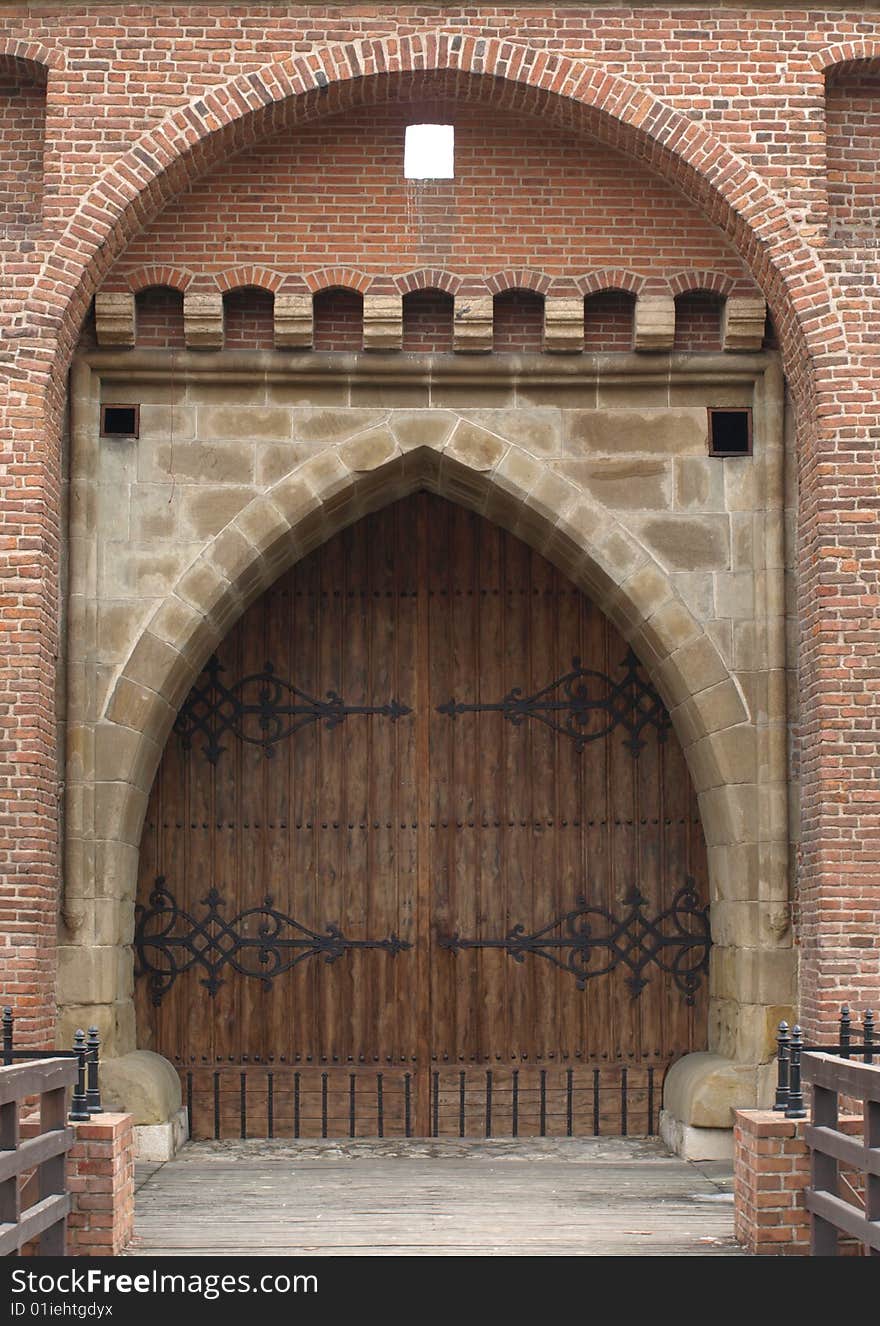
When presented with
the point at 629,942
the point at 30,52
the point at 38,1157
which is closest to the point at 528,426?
the point at 629,942

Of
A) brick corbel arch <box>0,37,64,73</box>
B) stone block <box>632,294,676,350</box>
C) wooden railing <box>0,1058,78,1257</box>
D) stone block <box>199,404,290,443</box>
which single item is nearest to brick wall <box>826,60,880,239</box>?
stone block <box>632,294,676,350</box>

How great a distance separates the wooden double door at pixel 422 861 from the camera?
462 inches

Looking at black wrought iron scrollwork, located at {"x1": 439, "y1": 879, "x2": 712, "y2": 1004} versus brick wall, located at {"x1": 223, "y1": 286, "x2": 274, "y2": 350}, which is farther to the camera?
black wrought iron scrollwork, located at {"x1": 439, "y1": 879, "x2": 712, "y2": 1004}

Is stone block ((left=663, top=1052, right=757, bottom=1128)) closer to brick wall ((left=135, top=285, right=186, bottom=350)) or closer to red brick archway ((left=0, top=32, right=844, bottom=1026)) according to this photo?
red brick archway ((left=0, top=32, right=844, bottom=1026))

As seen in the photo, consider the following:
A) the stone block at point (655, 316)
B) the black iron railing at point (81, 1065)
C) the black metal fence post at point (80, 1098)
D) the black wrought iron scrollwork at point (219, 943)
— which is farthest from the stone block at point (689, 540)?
the black metal fence post at point (80, 1098)

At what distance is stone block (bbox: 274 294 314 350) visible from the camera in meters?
10.8

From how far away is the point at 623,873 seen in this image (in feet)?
38.8

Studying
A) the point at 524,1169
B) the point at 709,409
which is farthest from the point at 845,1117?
the point at 709,409

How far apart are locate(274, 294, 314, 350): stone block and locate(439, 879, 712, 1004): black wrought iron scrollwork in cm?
365

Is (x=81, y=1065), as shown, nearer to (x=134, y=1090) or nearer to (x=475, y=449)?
(x=134, y=1090)

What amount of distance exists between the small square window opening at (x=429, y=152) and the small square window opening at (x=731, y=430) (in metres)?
2.00

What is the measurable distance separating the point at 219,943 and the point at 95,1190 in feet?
12.4

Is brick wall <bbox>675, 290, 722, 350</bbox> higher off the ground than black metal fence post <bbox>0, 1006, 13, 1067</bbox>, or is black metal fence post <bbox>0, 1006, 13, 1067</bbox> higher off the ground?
brick wall <bbox>675, 290, 722, 350</bbox>

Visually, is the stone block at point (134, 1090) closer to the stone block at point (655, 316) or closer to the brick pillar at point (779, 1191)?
the brick pillar at point (779, 1191)
